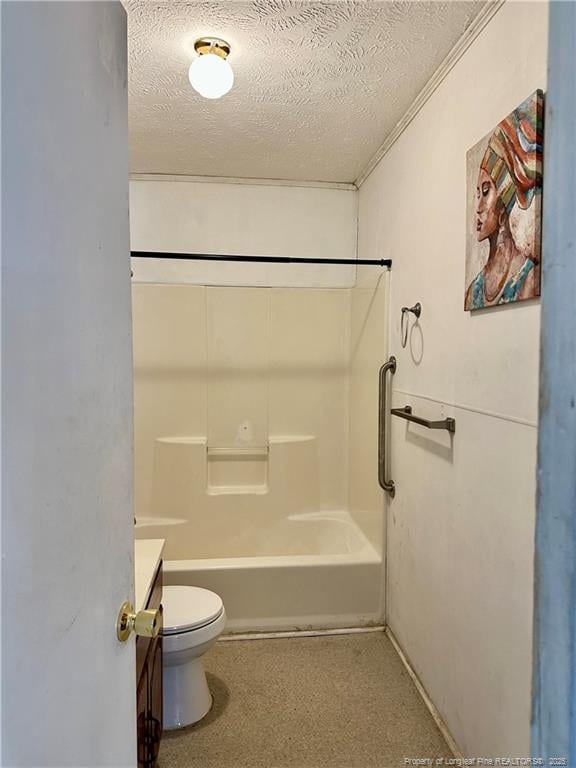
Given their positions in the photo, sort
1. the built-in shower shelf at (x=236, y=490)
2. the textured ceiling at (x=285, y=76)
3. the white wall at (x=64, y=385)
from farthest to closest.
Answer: the built-in shower shelf at (x=236, y=490), the textured ceiling at (x=285, y=76), the white wall at (x=64, y=385)

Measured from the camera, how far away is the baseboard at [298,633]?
8.10ft

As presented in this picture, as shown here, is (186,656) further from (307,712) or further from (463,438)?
(463,438)

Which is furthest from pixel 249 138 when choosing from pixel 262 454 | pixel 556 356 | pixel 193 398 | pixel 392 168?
pixel 556 356

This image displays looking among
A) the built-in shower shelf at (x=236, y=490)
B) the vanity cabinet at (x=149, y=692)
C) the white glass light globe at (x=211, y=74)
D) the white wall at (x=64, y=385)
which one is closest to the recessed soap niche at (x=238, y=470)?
the built-in shower shelf at (x=236, y=490)

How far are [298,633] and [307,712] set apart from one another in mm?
575

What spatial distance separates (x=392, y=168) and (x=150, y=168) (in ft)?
4.82

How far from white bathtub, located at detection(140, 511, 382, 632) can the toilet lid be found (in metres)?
0.38

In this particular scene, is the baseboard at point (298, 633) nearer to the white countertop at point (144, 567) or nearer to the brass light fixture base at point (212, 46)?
the white countertop at point (144, 567)

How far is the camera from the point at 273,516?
3.23 meters

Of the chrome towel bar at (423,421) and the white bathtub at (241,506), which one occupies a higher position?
the chrome towel bar at (423,421)

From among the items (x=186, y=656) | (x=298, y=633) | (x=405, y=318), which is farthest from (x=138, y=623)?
(x=298, y=633)

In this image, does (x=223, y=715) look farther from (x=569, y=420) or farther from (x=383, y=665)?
(x=569, y=420)

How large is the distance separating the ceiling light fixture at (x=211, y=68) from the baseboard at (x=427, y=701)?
2.47 m

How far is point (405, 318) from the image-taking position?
2.26 metres
